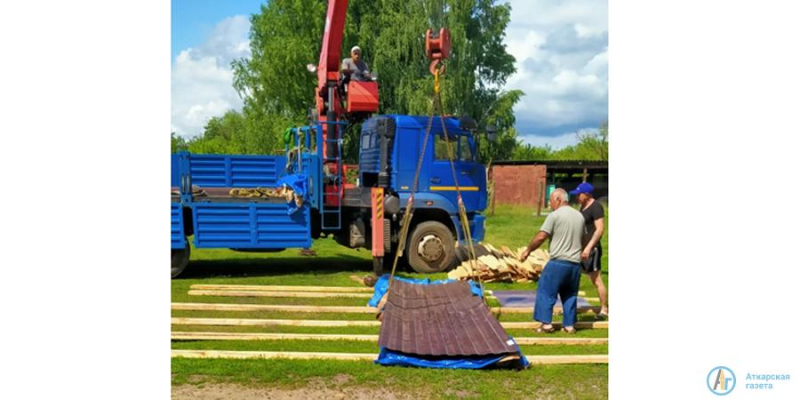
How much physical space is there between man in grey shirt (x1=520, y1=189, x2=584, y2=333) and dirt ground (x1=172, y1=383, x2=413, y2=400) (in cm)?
251

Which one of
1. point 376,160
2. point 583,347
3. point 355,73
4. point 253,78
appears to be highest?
point 253,78

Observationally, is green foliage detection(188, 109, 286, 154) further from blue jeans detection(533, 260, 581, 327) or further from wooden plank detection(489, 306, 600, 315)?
blue jeans detection(533, 260, 581, 327)

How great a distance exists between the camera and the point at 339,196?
11.7 m

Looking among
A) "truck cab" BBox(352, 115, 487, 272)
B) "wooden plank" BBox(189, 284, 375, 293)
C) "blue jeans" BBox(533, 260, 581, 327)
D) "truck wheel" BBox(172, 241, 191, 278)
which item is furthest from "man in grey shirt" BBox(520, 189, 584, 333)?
"truck wheel" BBox(172, 241, 191, 278)

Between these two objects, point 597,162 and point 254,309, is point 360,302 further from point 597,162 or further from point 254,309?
point 597,162

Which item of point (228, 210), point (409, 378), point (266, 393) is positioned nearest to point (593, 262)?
point (409, 378)

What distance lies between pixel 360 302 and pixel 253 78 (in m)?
18.8

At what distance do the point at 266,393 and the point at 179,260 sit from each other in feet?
20.8

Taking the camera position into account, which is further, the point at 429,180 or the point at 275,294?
the point at 429,180

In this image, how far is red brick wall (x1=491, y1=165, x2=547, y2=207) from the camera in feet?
71.5

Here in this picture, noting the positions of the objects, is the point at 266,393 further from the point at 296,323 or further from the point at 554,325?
the point at 554,325

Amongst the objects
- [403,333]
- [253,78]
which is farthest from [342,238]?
[253,78]

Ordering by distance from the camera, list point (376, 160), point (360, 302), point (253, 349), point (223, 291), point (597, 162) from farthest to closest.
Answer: point (597, 162) → point (376, 160) → point (223, 291) → point (360, 302) → point (253, 349)

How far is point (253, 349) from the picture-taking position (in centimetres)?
639
